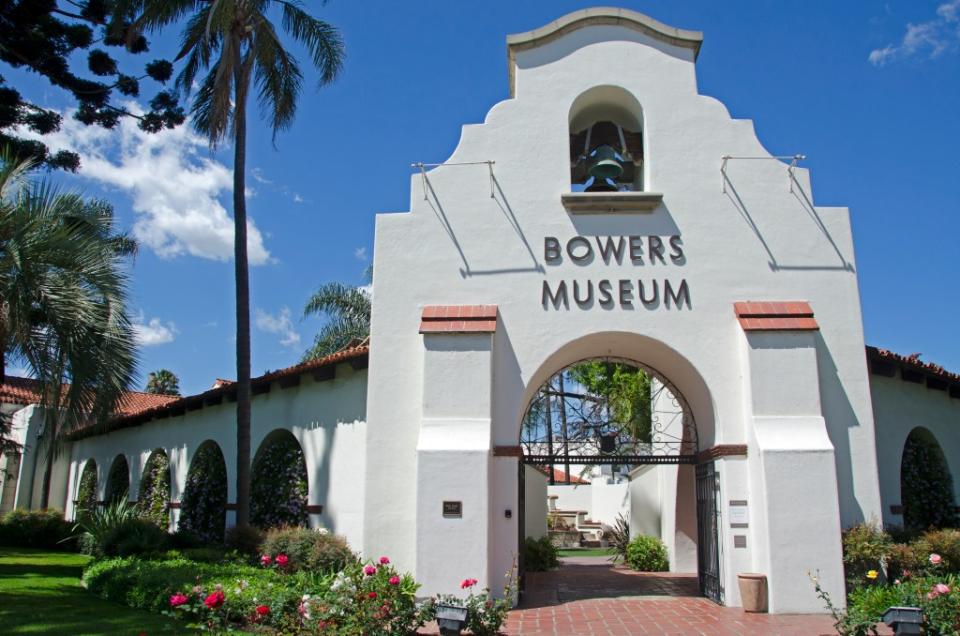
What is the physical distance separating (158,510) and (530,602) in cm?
1160

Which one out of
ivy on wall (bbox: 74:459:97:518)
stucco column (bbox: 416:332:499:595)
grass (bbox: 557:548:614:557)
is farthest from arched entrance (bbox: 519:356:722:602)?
ivy on wall (bbox: 74:459:97:518)

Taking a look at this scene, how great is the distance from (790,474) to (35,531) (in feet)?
68.2

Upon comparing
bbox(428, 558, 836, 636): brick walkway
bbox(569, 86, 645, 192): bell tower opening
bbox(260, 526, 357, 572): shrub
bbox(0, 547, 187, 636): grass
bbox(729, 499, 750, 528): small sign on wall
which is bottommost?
bbox(428, 558, 836, 636): brick walkway

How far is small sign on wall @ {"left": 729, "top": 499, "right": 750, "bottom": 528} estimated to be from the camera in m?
11.0

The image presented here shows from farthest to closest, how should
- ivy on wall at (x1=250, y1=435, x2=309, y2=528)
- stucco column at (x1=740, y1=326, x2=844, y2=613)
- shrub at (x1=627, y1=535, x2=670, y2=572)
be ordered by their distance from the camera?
shrub at (x1=627, y1=535, x2=670, y2=572), ivy on wall at (x1=250, y1=435, x2=309, y2=528), stucco column at (x1=740, y1=326, x2=844, y2=613)

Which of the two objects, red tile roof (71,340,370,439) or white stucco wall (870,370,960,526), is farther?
red tile roof (71,340,370,439)

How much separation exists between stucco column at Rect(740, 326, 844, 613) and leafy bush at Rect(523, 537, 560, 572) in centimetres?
675

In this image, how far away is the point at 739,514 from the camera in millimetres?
11016

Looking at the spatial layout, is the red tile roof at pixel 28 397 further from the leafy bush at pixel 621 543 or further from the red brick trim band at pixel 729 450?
the red brick trim band at pixel 729 450

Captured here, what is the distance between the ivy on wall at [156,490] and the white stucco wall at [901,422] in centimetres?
1544

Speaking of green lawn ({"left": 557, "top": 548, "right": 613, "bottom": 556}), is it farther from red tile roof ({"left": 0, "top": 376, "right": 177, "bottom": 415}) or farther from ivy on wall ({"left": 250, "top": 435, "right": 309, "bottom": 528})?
red tile roof ({"left": 0, "top": 376, "right": 177, "bottom": 415})

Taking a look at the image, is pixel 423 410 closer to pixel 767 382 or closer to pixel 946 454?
pixel 767 382

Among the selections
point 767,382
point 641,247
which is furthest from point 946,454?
point 641,247

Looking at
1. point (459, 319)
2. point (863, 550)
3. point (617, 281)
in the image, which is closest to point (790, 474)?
point (863, 550)
